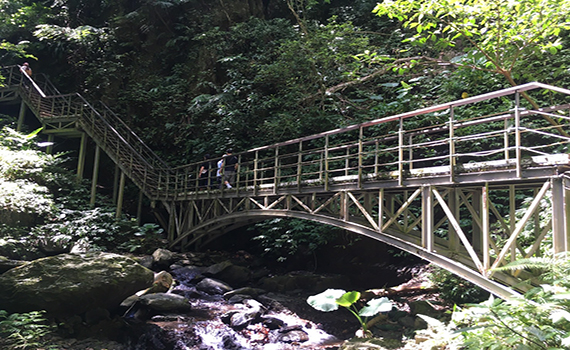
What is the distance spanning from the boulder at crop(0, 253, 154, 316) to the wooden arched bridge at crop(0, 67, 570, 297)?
4.08 metres

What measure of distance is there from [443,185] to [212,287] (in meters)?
8.50

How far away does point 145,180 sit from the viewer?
628 inches

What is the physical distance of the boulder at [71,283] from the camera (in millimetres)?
7062

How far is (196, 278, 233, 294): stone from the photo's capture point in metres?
11.6

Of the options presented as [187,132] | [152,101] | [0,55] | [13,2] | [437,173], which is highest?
[13,2]

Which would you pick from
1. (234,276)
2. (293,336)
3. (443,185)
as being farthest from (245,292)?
(443,185)

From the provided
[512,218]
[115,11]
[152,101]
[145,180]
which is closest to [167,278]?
[145,180]

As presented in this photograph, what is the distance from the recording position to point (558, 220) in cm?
444

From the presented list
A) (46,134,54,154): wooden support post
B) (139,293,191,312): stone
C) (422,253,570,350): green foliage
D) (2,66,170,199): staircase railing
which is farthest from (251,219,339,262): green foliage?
(46,134,54,154): wooden support post

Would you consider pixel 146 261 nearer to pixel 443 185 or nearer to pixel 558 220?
pixel 443 185

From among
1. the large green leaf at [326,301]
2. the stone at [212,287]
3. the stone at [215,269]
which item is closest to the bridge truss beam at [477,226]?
the large green leaf at [326,301]

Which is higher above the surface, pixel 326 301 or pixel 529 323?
Result: pixel 529 323

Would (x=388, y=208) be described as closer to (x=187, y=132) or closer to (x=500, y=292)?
(x=500, y=292)

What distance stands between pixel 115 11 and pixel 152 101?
735cm
